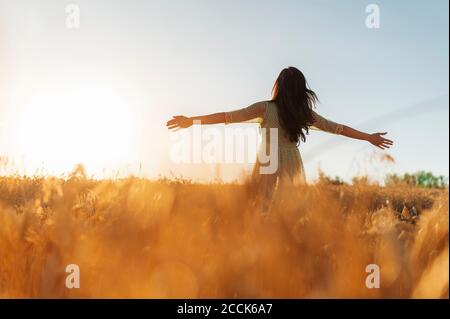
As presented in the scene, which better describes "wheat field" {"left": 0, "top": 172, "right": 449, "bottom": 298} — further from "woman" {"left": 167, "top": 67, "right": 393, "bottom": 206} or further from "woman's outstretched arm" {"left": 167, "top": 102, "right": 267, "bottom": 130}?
"woman" {"left": 167, "top": 67, "right": 393, "bottom": 206}

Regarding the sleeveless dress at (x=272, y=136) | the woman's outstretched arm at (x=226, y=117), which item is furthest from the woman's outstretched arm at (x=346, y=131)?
the woman's outstretched arm at (x=226, y=117)

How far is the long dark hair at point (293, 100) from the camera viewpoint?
477 cm

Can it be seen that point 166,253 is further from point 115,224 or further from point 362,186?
point 362,186

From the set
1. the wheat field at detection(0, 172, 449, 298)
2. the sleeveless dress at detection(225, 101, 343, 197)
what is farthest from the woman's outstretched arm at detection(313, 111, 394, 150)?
the wheat field at detection(0, 172, 449, 298)

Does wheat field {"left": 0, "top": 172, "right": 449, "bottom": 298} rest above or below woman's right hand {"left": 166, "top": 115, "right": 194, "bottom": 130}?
below

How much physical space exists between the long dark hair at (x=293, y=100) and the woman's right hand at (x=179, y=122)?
0.91m

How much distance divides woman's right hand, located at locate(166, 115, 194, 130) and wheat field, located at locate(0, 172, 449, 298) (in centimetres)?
231

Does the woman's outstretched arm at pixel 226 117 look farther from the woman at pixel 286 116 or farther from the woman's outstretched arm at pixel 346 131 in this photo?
Answer: the woman's outstretched arm at pixel 346 131

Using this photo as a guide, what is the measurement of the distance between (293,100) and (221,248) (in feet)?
10.3

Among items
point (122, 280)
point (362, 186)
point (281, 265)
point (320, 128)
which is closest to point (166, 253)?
point (122, 280)

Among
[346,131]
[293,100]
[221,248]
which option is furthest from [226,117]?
[221,248]

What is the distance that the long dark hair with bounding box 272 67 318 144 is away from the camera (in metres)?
4.77
